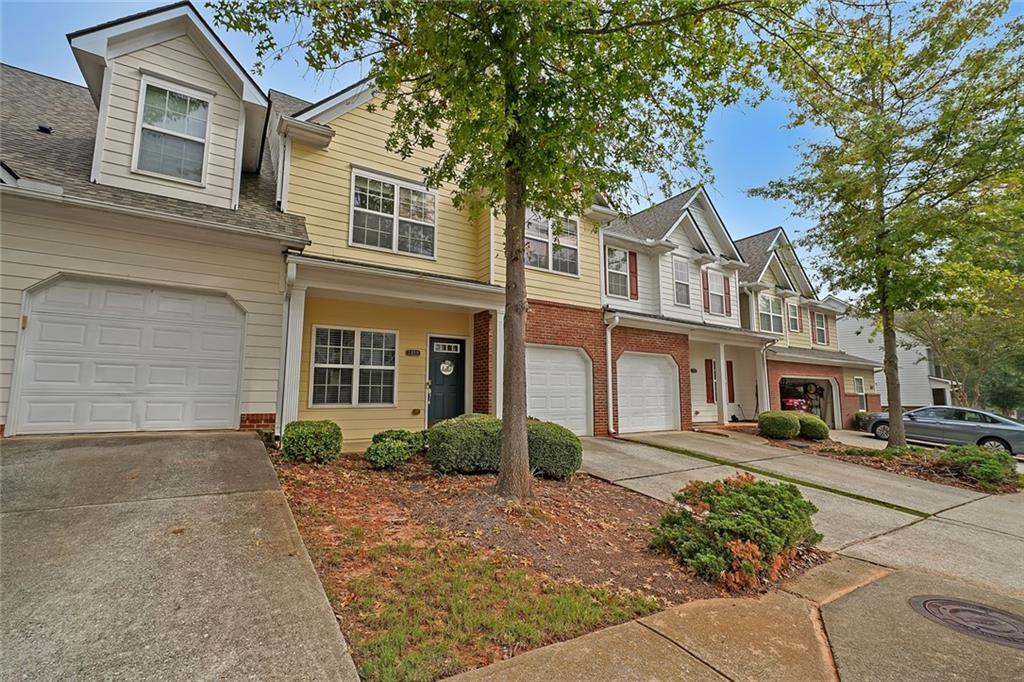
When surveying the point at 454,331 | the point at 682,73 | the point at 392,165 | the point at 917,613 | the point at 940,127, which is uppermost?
the point at 940,127

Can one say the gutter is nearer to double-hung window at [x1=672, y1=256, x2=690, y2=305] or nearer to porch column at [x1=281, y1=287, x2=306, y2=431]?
porch column at [x1=281, y1=287, x2=306, y2=431]

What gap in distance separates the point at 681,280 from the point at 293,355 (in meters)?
12.1

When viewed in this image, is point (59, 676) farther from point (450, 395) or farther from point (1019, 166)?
point (1019, 166)

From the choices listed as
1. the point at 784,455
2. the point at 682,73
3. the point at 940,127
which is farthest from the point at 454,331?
the point at 940,127

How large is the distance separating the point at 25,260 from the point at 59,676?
6.95 metres

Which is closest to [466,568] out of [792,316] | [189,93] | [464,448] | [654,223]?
[464,448]

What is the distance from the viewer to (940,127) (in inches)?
366

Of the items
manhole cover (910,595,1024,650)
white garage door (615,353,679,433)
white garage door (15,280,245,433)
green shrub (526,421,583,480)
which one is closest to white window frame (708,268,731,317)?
white garage door (615,353,679,433)

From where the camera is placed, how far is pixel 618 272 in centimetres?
1339

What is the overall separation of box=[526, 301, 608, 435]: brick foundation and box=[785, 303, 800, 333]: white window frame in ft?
41.6

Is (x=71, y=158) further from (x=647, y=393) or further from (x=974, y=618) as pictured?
(x=647, y=393)

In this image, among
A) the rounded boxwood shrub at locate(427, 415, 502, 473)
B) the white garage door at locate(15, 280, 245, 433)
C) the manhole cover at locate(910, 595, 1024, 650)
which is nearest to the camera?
the manhole cover at locate(910, 595, 1024, 650)

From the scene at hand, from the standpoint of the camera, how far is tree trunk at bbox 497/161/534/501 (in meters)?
5.40

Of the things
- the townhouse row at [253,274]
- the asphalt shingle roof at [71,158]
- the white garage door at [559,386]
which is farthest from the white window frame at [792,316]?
the asphalt shingle roof at [71,158]
